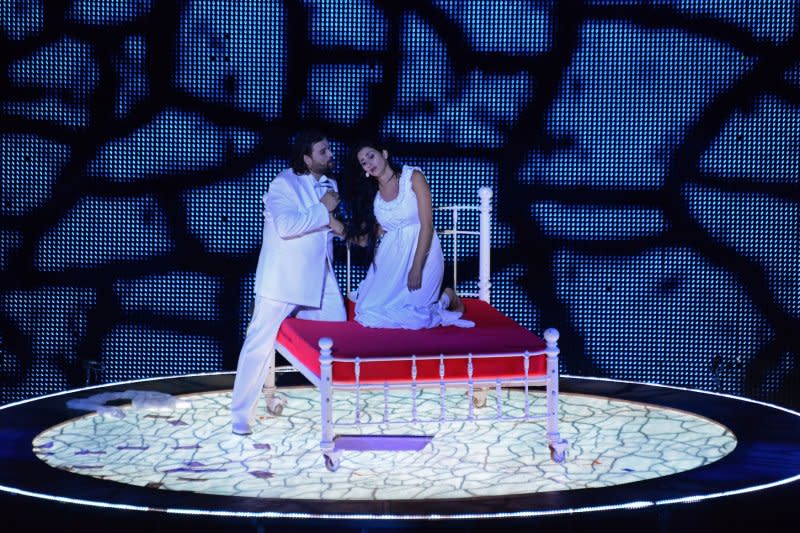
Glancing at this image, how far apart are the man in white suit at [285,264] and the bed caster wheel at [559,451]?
4.72 ft

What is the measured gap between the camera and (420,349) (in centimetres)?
496

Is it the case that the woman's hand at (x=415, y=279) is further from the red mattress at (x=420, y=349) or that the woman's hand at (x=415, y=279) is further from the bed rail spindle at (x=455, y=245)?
the bed rail spindle at (x=455, y=245)

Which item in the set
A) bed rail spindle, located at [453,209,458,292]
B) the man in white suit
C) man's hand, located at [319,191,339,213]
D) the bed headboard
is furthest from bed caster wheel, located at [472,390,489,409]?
man's hand, located at [319,191,339,213]

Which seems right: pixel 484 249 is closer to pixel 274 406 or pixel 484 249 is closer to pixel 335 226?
pixel 335 226

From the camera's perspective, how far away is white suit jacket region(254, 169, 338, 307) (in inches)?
221

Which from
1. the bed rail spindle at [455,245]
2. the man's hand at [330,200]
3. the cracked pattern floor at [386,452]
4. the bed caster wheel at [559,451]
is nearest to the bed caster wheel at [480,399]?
the cracked pattern floor at [386,452]

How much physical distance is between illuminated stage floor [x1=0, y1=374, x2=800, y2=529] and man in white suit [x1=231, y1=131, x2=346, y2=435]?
281 mm

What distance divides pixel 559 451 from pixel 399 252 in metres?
1.33

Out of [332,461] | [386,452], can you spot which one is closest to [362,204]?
[386,452]

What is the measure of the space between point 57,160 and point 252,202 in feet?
4.05

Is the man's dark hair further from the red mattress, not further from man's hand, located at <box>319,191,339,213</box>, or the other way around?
the red mattress

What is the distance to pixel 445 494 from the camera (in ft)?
14.8

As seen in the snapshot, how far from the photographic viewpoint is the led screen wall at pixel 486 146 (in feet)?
23.2

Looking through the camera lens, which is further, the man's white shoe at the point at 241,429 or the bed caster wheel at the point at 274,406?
the bed caster wheel at the point at 274,406
